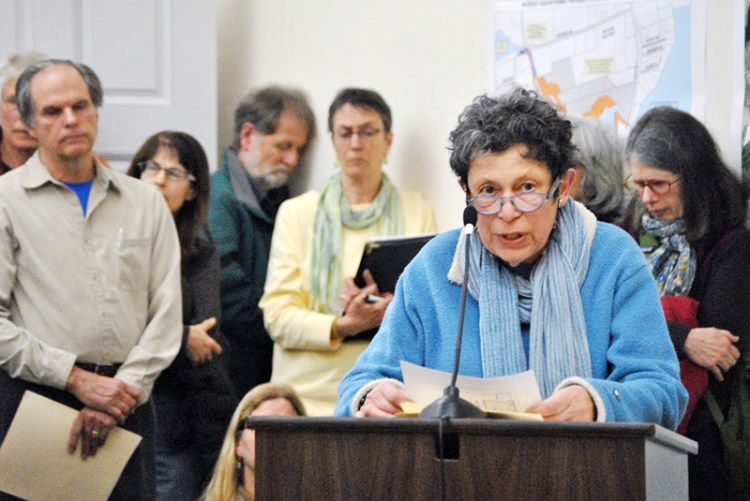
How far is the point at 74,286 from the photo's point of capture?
3891 millimetres

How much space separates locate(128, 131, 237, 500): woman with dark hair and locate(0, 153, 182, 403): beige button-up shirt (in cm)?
32

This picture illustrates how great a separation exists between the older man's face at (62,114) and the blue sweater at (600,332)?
1.69 meters

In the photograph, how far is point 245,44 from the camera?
6359mm

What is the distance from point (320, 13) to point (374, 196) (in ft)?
4.47

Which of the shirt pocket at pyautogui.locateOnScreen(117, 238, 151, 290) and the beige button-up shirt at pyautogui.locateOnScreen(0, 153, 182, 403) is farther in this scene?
the shirt pocket at pyautogui.locateOnScreen(117, 238, 151, 290)

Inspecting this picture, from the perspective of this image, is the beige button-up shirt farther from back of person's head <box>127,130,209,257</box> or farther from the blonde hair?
back of person's head <box>127,130,209,257</box>

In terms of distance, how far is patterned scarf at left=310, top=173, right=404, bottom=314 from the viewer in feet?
15.6

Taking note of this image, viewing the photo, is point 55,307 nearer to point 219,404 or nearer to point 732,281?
point 219,404

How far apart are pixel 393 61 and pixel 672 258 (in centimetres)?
202

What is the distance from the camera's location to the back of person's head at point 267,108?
5.59m

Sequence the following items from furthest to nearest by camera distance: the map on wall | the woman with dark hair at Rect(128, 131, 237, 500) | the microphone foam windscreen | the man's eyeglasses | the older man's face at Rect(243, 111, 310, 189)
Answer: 1. the older man's face at Rect(243, 111, 310, 189)
2. the man's eyeglasses
3. the woman with dark hair at Rect(128, 131, 237, 500)
4. the map on wall
5. the microphone foam windscreen

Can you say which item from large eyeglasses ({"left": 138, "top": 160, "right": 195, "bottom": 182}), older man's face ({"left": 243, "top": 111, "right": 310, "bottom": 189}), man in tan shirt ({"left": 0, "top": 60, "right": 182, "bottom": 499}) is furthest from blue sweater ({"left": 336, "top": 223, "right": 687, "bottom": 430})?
older man's face ({"left": 243, "top": 111, "right": 310, "bottom": 189})

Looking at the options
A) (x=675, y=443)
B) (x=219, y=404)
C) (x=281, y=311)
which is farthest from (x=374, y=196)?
(x=675, y=443)

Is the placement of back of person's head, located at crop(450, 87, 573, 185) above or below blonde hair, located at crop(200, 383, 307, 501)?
above
